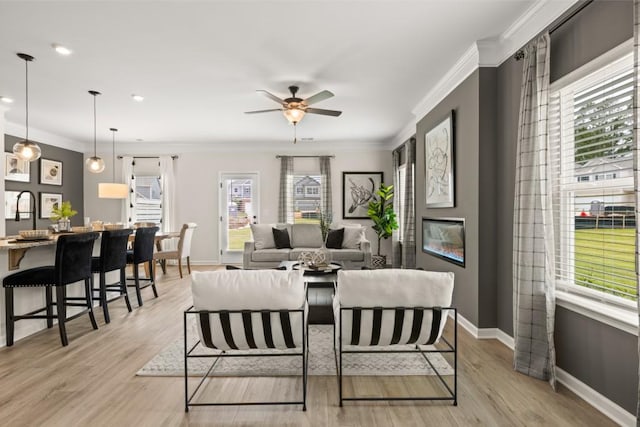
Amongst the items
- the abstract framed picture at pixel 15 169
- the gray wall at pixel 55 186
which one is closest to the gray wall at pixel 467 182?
the gray wall at pixel 55 186

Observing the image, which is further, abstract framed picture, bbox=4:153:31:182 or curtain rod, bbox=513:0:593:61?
abstract framed picture, bbox=4:153:31:182

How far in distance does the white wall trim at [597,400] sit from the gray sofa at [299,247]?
145 inches

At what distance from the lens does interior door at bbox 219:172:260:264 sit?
803 cm

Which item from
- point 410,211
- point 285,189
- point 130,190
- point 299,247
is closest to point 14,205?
point 130,190

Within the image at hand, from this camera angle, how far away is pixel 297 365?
2787mm

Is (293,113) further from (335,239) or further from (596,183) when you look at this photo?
(596,183)

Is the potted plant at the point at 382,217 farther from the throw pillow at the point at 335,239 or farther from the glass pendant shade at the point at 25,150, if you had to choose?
the glass pendant shade at the point at 25,150

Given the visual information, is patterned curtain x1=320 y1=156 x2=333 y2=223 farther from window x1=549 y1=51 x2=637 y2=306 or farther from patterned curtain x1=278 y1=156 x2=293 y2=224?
window x1=549 y1=51 x2=637 y2=306

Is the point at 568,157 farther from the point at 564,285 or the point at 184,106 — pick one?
the point at 184,106

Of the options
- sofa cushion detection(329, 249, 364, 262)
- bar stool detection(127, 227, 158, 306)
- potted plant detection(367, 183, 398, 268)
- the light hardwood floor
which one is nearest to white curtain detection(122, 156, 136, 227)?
bar stool detection(127, 227, 158, 306)

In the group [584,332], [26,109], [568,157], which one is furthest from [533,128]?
[26,109]

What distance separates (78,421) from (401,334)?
1944 millimetres

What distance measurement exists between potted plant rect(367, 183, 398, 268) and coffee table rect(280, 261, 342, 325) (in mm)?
2839

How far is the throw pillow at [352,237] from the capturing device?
6.37m
